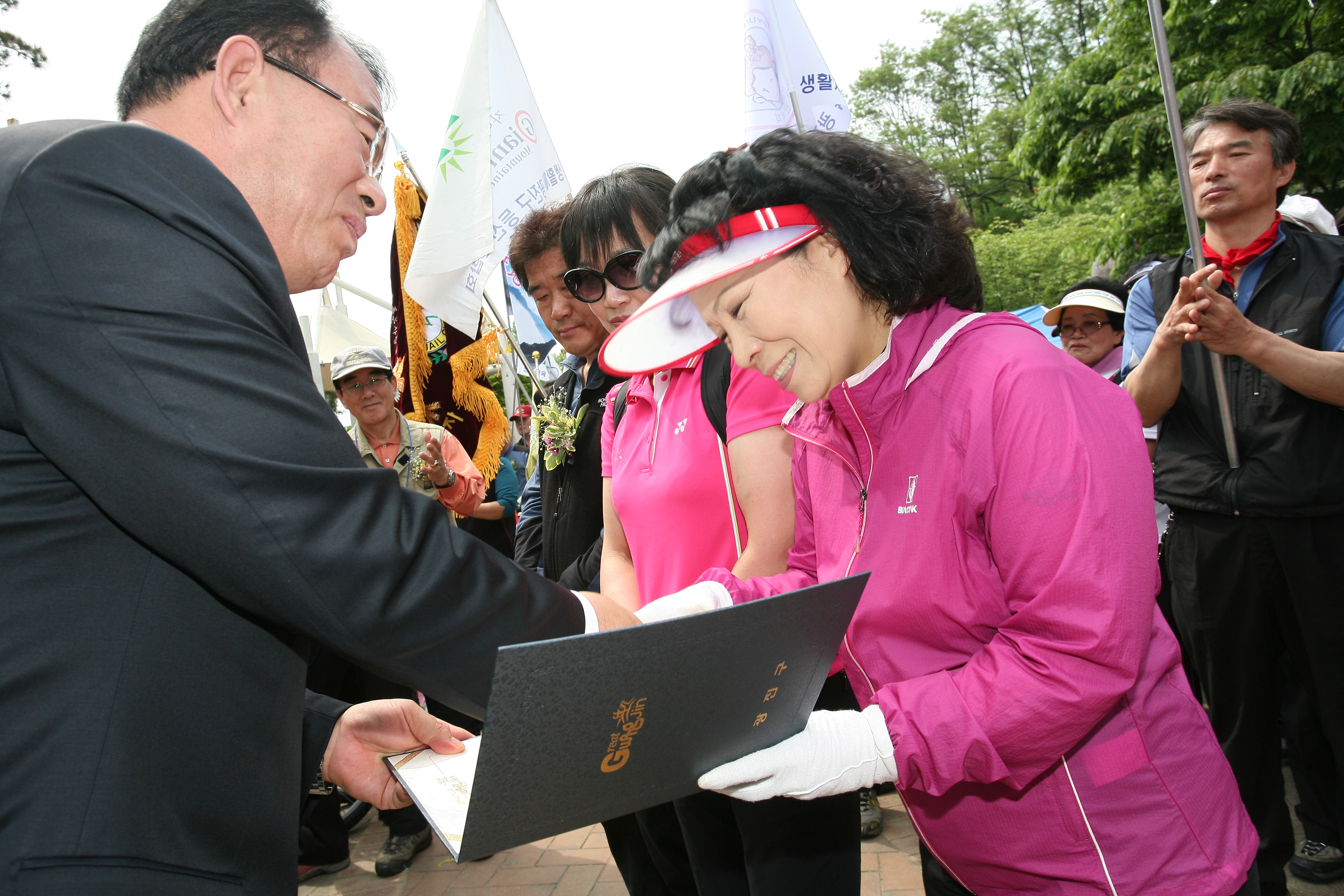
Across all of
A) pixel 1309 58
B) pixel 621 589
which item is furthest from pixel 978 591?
pixel 1309 58

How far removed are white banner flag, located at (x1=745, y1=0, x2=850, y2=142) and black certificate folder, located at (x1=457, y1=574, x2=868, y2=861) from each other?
3.32m

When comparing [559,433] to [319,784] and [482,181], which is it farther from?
[482,181]

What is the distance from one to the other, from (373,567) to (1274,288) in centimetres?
321

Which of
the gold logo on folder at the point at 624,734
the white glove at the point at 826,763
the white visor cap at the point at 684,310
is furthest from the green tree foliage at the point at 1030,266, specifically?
the gold logo on folder at the point at 624,734

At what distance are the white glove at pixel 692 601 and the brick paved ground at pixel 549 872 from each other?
209 centimetres

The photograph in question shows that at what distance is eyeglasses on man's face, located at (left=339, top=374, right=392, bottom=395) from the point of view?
15.6 feet

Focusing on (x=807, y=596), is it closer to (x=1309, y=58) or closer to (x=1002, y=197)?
(x=1309, y=58)

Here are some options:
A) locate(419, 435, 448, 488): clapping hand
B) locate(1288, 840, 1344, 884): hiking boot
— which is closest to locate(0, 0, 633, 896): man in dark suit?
locate(1288, 840, 1344, 884): hiking boot

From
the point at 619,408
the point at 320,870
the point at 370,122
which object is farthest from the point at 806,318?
the point at 320,870

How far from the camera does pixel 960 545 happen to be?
1.41 meters

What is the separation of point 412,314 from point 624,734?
515 centimetres

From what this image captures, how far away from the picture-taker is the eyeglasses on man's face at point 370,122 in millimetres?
1443

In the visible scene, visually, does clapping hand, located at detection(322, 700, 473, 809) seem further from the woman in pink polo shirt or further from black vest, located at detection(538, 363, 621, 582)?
black vest, located at detection(538, 363, 621, 582)

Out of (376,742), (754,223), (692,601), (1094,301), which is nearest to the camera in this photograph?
(754,223)
